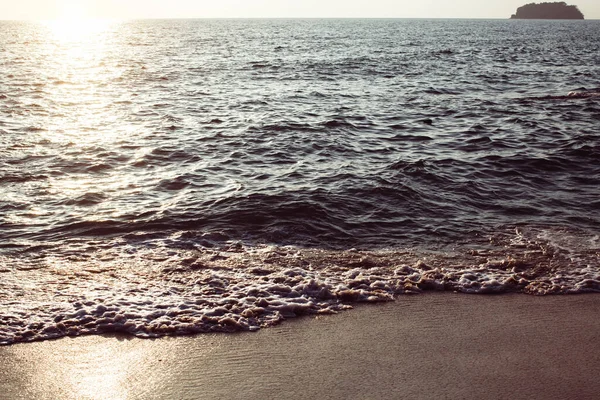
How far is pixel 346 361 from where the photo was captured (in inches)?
217

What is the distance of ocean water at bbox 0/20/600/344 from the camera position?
23.0 feet

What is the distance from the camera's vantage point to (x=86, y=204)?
35.0 ft

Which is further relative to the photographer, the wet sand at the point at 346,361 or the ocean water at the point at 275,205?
the ocean water at the point at 275,205

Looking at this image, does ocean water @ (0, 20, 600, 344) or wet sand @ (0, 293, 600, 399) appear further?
ocean water @ (0, 20, 600, 344)

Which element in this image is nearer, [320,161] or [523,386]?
[523,386]

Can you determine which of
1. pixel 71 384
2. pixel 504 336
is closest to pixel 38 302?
pixel 71 384

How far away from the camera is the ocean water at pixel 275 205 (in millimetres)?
6996

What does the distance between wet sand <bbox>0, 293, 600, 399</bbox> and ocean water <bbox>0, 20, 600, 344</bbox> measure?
15.8 inches

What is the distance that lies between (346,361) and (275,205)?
533cm

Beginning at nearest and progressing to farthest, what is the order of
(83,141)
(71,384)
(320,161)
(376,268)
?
(71,384), (376,268), (320,161), (83,141)

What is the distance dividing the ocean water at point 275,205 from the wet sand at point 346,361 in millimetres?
402

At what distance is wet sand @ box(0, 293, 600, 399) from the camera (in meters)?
5.04

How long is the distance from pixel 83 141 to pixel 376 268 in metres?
11.1

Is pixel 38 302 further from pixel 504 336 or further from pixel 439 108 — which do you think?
pixel 439 108
